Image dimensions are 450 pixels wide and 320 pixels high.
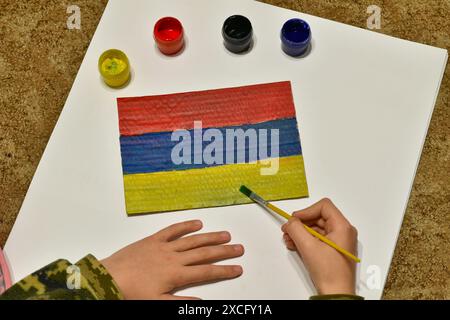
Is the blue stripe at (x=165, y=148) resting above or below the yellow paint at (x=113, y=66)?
below

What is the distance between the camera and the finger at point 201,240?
84 centimetres

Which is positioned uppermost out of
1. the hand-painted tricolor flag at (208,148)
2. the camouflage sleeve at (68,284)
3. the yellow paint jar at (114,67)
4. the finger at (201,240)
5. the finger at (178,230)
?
the yellow paint jar at (114,67)

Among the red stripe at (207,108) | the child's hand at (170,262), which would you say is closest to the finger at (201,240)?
the child's hand at (170,262)

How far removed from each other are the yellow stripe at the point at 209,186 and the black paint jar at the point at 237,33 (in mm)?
240

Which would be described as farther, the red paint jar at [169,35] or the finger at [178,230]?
the red paint jar at [169,35]

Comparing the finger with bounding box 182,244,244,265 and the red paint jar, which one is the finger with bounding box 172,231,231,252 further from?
the red paint jar

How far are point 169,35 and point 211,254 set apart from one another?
0.44 m

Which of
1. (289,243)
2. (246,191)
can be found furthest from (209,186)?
(289,243)

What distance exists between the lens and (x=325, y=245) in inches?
31.2

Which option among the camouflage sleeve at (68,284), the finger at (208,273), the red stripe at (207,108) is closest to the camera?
the camouflage sleeve at (68,284)

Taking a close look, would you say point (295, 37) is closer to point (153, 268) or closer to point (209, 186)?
point (209, 186)

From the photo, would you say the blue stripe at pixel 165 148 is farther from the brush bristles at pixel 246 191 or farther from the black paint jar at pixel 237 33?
the black paint jar at pixel 237 33

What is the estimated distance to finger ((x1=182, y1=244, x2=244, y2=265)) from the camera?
0.83 meters

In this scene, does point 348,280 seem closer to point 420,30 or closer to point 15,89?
point 420,30
